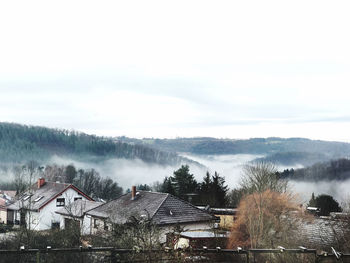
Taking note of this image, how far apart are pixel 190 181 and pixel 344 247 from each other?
132 feet

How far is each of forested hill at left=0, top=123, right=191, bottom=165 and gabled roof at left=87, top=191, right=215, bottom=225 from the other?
90612 mm

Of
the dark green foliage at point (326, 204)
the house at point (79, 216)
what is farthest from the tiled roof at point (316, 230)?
the dark green foliage at point (326, 204)

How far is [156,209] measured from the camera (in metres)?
25.4

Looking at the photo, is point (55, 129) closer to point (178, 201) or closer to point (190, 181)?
point (190, 181)

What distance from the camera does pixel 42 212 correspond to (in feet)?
128

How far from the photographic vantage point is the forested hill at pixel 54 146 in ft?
384

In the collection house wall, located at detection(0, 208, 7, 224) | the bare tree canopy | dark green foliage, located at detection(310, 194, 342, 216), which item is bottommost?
house wall, located at detection(0, 208, 7, 224)

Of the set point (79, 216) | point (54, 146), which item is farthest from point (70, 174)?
point (79, 216)

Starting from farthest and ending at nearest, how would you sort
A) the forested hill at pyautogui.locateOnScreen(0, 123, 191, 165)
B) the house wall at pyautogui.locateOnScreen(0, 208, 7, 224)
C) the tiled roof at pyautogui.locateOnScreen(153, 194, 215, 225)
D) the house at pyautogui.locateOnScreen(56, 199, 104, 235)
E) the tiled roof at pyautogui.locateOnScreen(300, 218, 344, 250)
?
the forested hill at pyautogui.locateOnScreen(0, 123, 191, 165)
the house wall at pyautogui.locateOnScreen(0, 208, 7, 224)
the tiled roof at pyautogui.locateOnScreen(153, 194, 215, 225)
the house at pyautogui.locateOnScreen(56, 199, 104, 235)
the tiled roof at pyautogui.locateOnScreen(300, 218, 344, 250)

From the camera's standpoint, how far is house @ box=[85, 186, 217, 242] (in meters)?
24.9

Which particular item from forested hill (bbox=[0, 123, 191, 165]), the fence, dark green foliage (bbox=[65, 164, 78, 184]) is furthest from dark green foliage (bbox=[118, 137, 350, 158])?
the fence

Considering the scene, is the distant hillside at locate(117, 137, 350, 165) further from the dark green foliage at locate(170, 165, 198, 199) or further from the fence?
the fence

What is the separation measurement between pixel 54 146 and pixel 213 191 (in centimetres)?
9097

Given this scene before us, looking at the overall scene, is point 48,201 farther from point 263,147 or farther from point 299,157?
point 263,147
